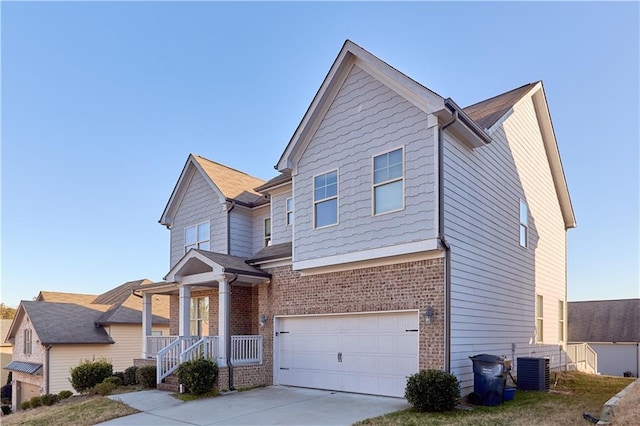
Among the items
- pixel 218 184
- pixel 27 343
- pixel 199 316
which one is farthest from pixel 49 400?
pixel 27 343

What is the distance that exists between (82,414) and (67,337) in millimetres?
15350

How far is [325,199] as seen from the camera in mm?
13781

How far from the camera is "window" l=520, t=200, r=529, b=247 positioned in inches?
619

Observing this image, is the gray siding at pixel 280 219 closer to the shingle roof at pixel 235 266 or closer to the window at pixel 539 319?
the shingle roof at pixel 235 266

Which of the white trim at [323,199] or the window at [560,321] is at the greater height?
the white trim at [323,199]

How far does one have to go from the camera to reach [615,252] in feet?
76.8

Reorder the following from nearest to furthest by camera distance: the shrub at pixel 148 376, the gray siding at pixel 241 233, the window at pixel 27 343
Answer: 1. the shrub at pixel 148 376
2. the gray siding at pixel 241 233
3. the window at pixel 27 343

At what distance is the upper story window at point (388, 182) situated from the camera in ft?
39.5

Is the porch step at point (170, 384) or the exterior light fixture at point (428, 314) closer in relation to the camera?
the exterior light fixture at point (428, 314)

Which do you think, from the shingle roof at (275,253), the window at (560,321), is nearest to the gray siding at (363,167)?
the shingle roof at (275,253)

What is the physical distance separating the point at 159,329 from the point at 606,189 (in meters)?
24.1

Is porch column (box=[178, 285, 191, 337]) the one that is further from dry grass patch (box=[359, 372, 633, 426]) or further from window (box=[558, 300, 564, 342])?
window (box=[558, 300, 564, 342])

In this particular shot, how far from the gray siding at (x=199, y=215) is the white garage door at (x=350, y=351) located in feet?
17.3

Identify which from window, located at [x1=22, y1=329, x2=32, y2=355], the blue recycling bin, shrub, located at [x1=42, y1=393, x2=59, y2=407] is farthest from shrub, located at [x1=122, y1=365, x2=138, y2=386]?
window, located at [x1=22, y1=329, x2=32, y2=355]
